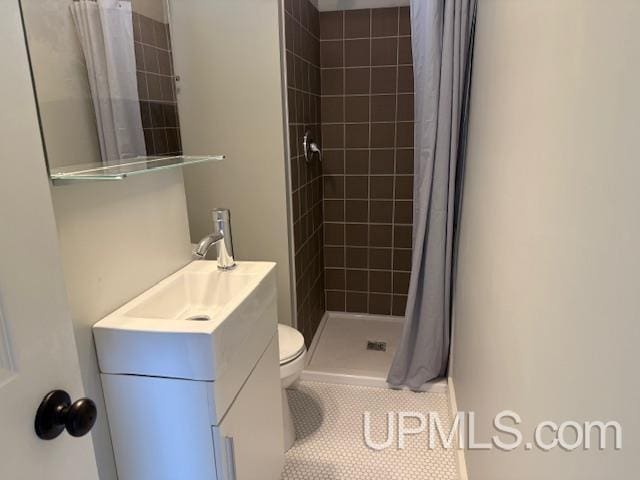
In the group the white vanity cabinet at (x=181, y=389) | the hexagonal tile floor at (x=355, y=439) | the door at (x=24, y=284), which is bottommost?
the hexagonal tile floor at (x=355, y=439)

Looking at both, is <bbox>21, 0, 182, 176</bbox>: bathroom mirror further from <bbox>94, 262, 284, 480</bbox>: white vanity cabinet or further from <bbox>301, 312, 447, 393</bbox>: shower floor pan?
<bbox>301, 312, 447, 393</bbox>: shower floor pan

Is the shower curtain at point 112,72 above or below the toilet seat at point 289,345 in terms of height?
above

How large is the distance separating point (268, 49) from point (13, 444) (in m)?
1.81

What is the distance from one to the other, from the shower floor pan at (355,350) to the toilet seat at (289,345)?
0.57m

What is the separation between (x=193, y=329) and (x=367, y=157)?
205 centimetres

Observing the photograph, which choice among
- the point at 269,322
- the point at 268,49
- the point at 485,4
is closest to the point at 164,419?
the point at 269,322

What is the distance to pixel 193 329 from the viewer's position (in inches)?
41.0

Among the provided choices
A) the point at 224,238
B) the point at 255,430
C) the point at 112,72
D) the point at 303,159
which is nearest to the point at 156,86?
the point at 112,72

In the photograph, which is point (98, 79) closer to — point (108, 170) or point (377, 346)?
Result: point (108, 170)

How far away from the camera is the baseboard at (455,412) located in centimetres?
167

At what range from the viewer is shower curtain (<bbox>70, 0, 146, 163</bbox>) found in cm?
116

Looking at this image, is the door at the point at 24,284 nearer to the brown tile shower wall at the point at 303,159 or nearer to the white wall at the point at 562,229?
the white wall at the point at 562,229

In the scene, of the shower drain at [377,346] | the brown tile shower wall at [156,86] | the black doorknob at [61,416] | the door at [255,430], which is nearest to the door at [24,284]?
the black doorknob at [61,416]

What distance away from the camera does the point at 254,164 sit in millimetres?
2117
